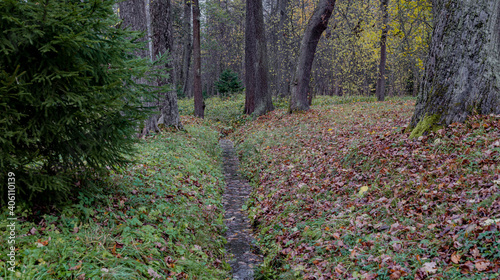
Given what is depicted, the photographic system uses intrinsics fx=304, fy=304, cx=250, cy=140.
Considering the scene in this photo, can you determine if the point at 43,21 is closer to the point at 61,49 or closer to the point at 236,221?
the point at 61,49

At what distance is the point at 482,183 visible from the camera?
4.16 m

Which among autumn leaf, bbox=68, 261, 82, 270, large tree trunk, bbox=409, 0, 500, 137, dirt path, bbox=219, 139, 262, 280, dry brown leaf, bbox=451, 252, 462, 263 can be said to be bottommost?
dirt path, bbox=219, 139, 262, 280

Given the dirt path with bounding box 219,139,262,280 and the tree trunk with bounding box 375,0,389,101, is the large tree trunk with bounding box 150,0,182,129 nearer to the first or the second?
the dirt path with bounding box 219,139,262,280

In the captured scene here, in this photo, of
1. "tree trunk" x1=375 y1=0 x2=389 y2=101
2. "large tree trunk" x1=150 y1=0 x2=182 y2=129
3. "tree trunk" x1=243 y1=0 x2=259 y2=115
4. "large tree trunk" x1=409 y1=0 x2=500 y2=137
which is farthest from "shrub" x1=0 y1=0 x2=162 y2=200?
"tree trunk" x1=375 y1=0 x2=389 y2=101

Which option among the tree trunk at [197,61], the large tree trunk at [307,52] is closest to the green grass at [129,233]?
the large tree trunk at [307,52]

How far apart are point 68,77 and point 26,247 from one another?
1.92 m

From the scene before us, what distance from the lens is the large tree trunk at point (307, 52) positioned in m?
12.6

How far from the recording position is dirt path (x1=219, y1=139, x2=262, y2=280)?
505 centimetres

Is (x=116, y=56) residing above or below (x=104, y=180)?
above

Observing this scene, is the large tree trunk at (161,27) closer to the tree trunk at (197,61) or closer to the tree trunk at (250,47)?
the tree trunk at (197,61)

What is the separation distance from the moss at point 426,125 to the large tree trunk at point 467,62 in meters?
0.02

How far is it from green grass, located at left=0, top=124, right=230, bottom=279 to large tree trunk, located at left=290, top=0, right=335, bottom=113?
8.48m

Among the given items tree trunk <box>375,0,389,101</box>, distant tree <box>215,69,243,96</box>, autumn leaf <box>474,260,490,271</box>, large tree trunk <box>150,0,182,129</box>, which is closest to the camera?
autumn leaf <box>474,260,490,271</box>

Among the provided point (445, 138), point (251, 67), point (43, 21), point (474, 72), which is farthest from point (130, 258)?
point (251, 67)
